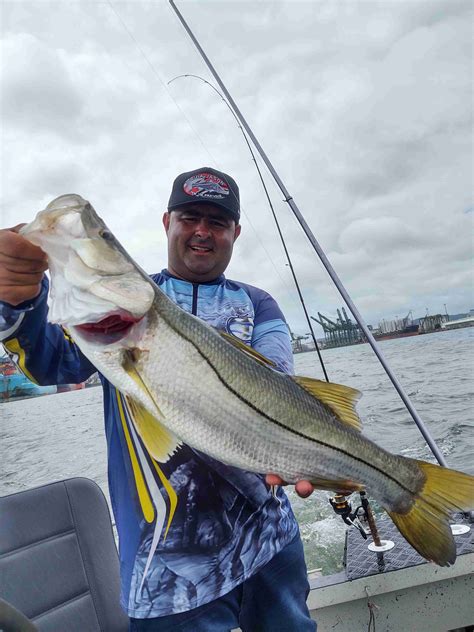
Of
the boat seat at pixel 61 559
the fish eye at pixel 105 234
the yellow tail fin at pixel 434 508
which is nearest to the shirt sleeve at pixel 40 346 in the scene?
the fish eye at pixel 105 234

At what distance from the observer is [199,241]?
2699 mm

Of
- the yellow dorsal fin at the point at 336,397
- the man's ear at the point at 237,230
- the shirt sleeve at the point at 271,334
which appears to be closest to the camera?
the yellow dorsal fin at the point at 336,397

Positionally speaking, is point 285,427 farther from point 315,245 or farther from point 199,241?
point 315,245

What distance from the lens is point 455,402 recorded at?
1352 cm

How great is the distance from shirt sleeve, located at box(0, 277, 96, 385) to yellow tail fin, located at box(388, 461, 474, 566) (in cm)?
158

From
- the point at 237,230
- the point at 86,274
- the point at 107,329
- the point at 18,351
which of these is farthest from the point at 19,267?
the point at 237,230

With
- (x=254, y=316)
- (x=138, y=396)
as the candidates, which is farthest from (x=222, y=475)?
(x=254, y=316)

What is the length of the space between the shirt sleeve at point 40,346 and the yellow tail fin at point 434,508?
158 cm

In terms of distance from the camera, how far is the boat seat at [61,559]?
100 inches

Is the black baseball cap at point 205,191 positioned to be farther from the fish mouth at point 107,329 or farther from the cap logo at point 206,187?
the fish mouth at point 107,329

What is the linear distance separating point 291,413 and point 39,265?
1.13 metres

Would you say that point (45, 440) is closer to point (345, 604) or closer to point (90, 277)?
point (345, 604)

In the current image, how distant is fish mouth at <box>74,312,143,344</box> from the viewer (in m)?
1.71

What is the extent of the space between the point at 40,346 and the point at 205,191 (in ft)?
4.14
